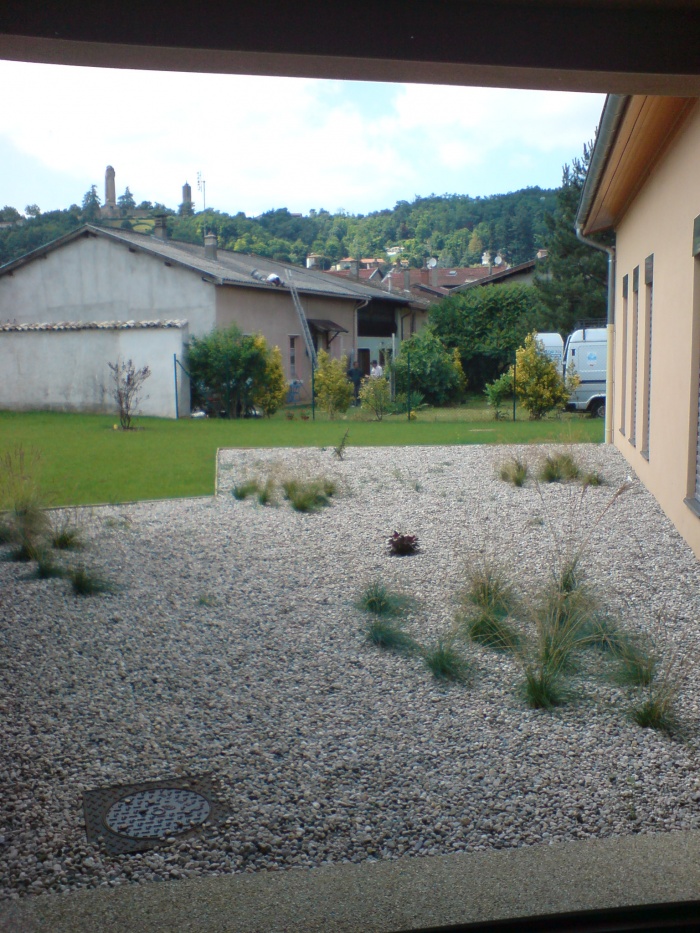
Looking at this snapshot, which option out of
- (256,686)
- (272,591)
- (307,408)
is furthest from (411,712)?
(307,408)

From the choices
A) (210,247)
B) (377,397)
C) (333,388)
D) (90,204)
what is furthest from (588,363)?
(90,204)

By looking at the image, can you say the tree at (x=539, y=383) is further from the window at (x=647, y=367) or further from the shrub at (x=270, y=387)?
the window at (x=647, y=367)

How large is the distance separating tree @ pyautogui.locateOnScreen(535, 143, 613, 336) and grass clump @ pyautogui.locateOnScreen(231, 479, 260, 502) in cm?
2369

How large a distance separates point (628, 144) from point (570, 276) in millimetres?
25033

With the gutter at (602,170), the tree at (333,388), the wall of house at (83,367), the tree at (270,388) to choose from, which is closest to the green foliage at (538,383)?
the tree at (333,388)

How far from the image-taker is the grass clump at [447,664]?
4.65m

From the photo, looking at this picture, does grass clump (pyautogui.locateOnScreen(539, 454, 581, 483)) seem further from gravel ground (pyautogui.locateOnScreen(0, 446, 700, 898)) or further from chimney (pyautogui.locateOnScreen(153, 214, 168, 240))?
chimney (pyautogui.locateOnScreen(153, 214, 168, 240))

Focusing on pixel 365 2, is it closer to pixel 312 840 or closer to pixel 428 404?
pixel 312 840

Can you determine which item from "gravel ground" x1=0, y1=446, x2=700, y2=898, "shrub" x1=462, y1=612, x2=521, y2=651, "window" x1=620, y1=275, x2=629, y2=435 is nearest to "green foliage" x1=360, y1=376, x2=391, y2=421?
"window" x1=620, y1=275, x2=629, y2=435

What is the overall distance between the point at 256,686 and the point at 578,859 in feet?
6.76

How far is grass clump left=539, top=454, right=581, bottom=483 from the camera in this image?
11070mm

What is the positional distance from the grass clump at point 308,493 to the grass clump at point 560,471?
261 centimetres

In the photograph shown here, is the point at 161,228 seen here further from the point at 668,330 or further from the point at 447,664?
the point at 447,664

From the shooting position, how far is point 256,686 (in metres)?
4.59
